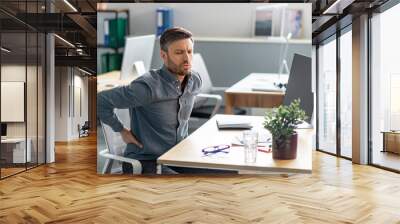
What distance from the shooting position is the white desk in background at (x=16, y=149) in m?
6.15

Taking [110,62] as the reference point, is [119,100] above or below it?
below

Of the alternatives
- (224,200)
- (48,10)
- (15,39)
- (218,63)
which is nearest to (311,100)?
(218,63)

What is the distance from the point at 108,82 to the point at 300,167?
10.7 ft

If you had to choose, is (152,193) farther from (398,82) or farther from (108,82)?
(398,82)

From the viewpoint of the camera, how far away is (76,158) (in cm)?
834

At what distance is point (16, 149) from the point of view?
21.3 feet

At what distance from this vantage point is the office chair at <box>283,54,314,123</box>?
445cm

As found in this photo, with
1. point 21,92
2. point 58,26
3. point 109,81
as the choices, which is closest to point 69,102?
point 58,26

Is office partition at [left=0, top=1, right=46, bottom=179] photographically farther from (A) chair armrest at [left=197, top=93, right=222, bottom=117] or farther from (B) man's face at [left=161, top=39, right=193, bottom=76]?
(A) chair armrest at [left=197, top=93, right=222, bottom=117]

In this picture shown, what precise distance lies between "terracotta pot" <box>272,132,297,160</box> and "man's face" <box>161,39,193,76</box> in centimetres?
218

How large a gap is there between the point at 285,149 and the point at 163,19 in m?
2.85

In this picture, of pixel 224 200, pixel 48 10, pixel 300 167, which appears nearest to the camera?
pixel 300 167

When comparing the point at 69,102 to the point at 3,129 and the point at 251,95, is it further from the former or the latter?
the point at 251,95

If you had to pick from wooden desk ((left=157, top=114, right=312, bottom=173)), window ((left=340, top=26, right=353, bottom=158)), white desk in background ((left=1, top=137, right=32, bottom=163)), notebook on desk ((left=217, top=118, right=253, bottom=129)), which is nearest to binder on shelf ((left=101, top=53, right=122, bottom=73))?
notebook on desk ((left=217, top=118, right=253, bottom=129))
